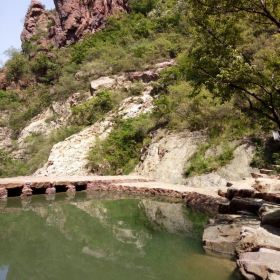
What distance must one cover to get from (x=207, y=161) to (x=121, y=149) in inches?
296

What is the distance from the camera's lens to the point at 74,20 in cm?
5416

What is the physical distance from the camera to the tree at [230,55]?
11.9 metres

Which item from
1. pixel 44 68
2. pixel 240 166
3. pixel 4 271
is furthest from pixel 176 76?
pixel 44 68

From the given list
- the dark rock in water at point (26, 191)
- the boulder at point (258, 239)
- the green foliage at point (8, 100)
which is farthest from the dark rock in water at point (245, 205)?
the green foliage at point (8, 100)

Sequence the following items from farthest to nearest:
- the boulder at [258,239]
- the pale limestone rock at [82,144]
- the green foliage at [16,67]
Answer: the green foliage at [16,67] < the pale limestone rock at [82,144] < the boulder at [258,239]

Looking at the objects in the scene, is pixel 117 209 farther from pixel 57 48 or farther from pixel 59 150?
pixel 57 48

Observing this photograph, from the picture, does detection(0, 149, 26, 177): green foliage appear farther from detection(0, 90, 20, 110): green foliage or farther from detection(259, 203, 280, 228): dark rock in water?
detection(259, 203, 280, 228): dark rock in water

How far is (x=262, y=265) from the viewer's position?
757 cm

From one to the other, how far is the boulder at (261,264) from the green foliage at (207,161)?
12.2 m

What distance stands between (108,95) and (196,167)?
14.0m

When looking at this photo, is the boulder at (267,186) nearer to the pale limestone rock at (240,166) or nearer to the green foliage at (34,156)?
the pale limestone rock at (240,166)

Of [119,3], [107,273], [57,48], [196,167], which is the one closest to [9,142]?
[57,48]

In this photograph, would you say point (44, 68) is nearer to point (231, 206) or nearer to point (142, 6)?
point (142, 6)

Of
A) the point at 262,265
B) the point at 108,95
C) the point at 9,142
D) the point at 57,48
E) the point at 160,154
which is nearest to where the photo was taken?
the point at 262,265
